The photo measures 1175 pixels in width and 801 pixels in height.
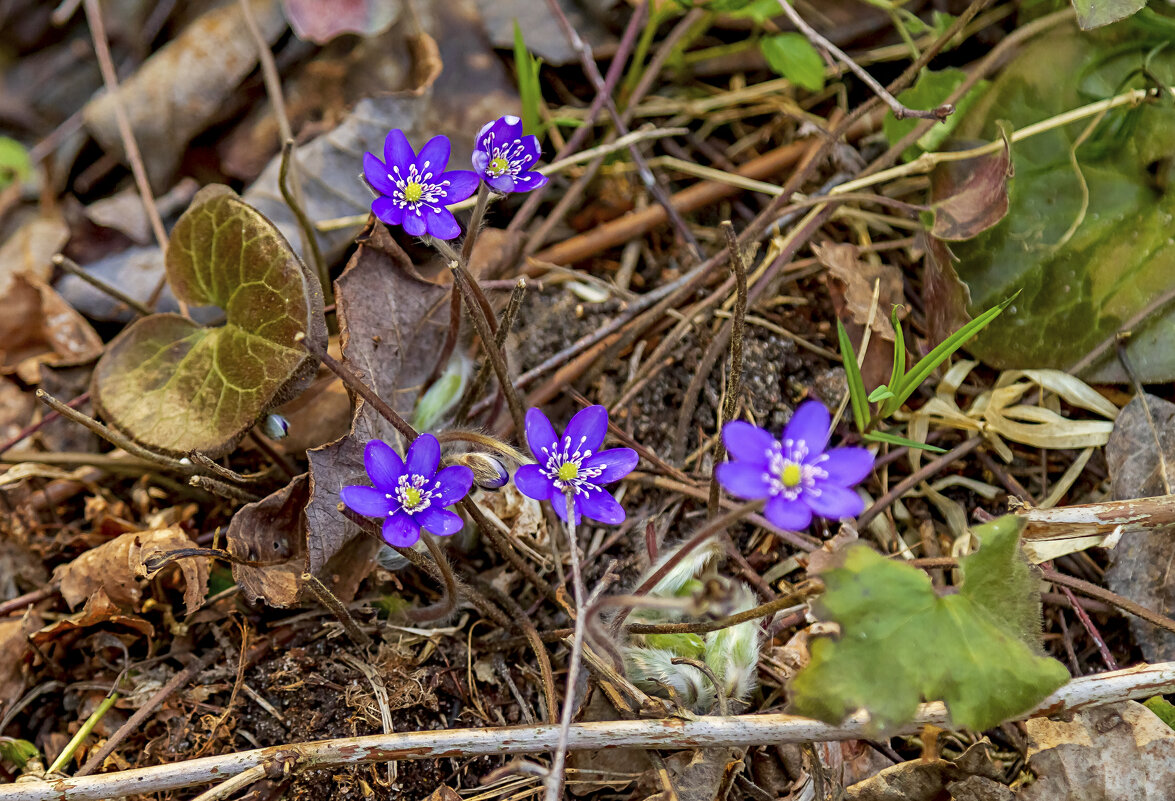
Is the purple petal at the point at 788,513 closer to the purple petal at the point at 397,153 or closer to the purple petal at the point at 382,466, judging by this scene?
the purple petal at the point at 382,466

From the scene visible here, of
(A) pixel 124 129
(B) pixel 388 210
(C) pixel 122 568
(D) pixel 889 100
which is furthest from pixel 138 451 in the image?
(D) pixel 889 100

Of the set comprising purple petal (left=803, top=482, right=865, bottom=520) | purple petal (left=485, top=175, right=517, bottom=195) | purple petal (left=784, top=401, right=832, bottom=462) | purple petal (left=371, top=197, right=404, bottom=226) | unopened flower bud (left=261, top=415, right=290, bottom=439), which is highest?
purple petal (left=485, top=175, right=517, bottom=195)

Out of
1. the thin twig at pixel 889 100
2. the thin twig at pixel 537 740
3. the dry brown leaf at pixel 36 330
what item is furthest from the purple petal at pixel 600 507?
the dry brown leaf at pixel 36 330

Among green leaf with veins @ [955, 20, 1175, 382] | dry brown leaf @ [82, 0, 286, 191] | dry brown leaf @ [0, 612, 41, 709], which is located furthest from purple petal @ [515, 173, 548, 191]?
dry brown leaf @ [0, 612, 41, 709]

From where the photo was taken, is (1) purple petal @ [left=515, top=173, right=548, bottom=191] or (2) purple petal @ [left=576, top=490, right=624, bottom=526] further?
(1) purple petal @ [left=515, top=173, right=548, bottom=191]

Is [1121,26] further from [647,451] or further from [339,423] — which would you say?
[339,423]

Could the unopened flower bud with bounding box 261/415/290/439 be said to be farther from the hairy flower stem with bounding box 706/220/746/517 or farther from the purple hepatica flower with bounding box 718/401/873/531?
the purple hepatica flower with bounding box 718/401/873/531
